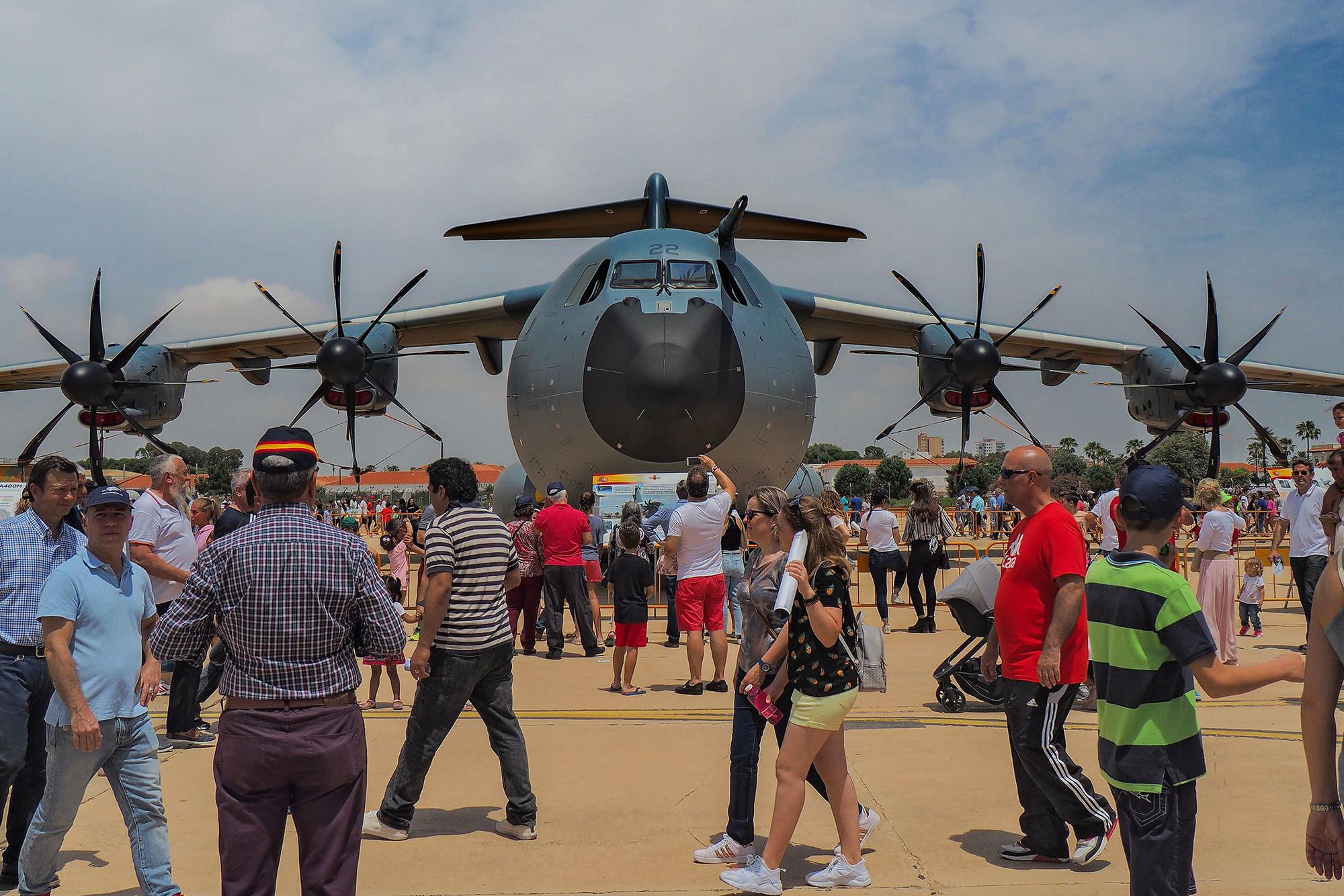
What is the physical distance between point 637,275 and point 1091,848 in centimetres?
923

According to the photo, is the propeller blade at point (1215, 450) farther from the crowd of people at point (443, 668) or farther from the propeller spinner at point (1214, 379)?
the crowd of people at point (443, 668)

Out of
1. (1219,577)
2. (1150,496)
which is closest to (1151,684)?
(1150,496)

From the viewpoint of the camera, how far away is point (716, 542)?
8.14 meters

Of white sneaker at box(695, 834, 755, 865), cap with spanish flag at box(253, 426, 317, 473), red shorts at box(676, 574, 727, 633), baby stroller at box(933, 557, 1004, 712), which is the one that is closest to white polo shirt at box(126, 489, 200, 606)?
cap with spanish flag at box(253, 426, 317, 473)

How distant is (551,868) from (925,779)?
229cm

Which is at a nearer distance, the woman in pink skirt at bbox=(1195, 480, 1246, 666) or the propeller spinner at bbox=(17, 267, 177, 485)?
the woman in pink skirt at bbox=(1195, 480, 1246, 666)

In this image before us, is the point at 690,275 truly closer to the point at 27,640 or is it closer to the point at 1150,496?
the point at 27,640

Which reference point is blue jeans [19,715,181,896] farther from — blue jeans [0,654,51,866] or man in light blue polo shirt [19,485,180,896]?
blue jeans [0,654,51,866]

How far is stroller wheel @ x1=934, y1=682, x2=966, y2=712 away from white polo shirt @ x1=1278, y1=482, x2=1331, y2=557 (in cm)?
339

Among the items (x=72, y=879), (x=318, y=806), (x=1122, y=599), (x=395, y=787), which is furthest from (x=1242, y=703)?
(x=72, y=879)

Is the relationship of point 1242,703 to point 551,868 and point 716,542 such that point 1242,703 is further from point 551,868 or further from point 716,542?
point 551,868

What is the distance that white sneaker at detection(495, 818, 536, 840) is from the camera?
4.73m

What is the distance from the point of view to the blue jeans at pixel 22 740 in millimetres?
4164

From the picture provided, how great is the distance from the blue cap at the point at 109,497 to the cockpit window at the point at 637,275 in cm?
885
